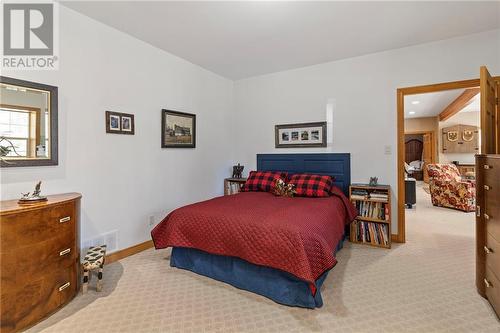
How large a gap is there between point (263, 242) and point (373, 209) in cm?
196

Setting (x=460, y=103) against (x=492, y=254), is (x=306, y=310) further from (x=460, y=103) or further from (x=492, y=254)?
(x=460, y=103)

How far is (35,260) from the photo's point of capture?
1.74 meters

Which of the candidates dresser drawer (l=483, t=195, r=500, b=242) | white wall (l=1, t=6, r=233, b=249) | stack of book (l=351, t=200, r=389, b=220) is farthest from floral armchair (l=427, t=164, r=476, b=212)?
white wall (l=1, t=6, r=233, b=249)

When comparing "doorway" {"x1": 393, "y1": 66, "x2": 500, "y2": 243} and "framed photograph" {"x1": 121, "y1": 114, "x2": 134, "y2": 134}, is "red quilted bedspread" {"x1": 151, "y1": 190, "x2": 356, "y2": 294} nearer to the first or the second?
"doorway" {"x1": 393, "y1": 66, "x2": 500, "y2": 243}

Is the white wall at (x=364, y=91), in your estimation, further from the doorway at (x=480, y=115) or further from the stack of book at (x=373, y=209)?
the stack of book at (x=373, y=209)

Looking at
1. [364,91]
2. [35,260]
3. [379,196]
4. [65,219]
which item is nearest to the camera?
[35,260]

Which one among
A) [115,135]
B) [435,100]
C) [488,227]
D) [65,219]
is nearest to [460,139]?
[435,100]

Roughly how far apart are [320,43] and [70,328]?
12.4ft

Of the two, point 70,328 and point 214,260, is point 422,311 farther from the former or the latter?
point 70,328

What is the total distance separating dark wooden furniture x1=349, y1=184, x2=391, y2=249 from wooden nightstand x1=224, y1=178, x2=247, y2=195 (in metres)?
1.81

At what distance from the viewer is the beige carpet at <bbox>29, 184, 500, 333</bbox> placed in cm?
172

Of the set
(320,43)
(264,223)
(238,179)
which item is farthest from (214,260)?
(320,43)

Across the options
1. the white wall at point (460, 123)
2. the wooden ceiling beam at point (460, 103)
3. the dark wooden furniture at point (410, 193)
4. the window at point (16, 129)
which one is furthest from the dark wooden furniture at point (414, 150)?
the window at point (16, 129)

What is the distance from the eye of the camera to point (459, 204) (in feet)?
16.2
